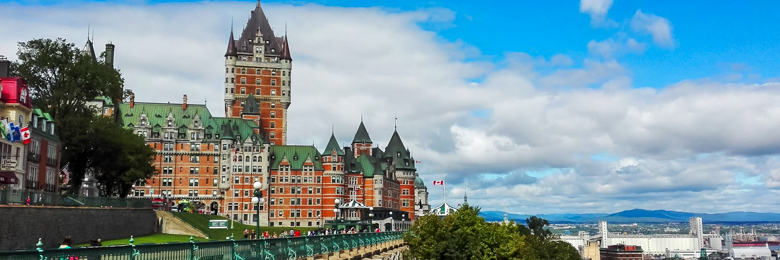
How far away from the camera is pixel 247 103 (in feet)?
531

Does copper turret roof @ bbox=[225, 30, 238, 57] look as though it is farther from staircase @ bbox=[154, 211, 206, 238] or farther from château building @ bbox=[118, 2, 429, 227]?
staircase @ bbox=[154, 211, 206, 238]

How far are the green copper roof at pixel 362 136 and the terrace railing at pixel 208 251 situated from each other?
5502 inches

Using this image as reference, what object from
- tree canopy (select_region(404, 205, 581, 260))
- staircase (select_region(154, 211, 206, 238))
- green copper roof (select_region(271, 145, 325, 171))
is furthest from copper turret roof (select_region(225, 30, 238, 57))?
tree canopy (select_region(404, 205, 581, 260))

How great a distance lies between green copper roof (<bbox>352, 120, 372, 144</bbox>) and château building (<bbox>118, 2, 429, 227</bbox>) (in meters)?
7.61

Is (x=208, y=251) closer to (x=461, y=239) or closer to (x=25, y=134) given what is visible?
(x=461, y=239)

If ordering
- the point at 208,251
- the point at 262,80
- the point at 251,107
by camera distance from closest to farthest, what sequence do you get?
the point at 208,251, the point at 251,107, the point at 262,80

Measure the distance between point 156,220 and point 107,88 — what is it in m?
14.2

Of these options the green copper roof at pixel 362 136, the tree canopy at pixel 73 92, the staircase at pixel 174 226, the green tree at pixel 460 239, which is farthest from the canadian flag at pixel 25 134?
the green copper roof at pixel 362 136

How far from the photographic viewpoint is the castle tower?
166 metres

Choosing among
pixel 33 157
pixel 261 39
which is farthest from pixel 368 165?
pixel 33 157

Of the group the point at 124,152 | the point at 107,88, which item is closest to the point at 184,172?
the point at 124,152

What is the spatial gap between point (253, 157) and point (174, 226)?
70.8m

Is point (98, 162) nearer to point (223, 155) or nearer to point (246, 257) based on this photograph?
point (246, 257)

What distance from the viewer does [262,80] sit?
16762 cm
